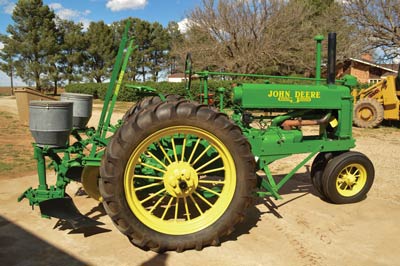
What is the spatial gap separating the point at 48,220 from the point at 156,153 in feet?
4.55

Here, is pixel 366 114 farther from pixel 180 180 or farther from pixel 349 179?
pixel 180 180

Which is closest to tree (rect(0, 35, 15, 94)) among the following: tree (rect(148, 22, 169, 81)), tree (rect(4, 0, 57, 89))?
tree (rect(4, 0, 57, 89))

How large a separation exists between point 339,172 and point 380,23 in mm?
19310

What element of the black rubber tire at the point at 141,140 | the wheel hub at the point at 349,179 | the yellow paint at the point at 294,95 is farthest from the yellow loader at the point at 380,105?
the black rubber tire at the point at 141,140

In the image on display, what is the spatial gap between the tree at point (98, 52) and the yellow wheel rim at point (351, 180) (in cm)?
4052

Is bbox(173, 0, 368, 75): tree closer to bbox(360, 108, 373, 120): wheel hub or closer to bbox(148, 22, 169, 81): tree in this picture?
bbox(360, 108, 373, 120): wheel hub

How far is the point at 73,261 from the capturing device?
322 centimetres

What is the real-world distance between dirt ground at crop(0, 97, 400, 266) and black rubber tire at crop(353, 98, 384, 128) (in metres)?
7.99

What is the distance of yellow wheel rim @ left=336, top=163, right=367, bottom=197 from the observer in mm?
4711

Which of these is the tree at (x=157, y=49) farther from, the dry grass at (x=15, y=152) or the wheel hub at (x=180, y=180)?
the wheel hub at (x=180, y=180)

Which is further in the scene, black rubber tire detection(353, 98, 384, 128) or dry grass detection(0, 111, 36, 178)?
black rubber tire detection(353, 98, 384, 128)

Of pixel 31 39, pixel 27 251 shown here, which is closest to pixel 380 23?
pixel 27 251

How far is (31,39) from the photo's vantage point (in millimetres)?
36594

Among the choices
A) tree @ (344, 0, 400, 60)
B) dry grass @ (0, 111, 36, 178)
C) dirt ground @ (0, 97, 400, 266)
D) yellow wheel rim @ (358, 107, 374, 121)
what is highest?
tree @ (344, 0, 400, 60)
